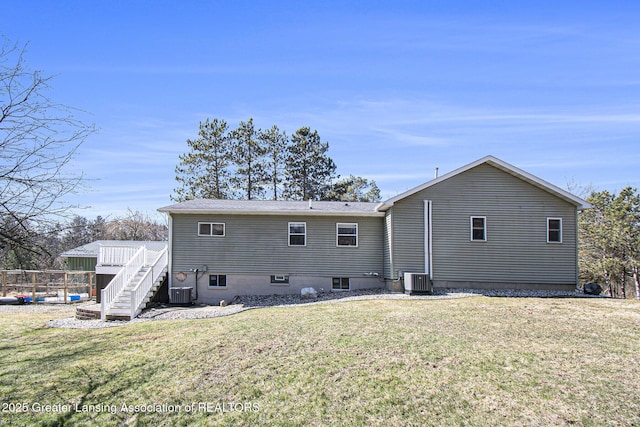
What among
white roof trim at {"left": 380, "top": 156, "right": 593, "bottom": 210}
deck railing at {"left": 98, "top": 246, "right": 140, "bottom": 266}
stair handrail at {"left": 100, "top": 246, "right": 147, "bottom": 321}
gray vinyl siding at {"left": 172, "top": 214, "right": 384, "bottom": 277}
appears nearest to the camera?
stair handrail at {"left": 100, "top": 246, "right": 147, "bottom": 321}

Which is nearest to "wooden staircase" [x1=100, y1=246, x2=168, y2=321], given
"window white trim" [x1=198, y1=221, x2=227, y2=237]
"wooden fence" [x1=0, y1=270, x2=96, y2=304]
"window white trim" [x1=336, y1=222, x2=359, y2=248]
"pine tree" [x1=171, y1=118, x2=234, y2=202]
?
"window white trim" [x1=198, y1=221, x2=227, y2=237]

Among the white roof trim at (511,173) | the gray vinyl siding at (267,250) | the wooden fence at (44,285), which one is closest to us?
the white roof trim at (511,173)

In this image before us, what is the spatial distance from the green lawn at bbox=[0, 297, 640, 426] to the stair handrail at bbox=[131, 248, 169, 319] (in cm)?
323

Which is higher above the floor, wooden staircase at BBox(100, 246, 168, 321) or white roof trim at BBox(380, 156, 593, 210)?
white roof trim at BBox(380, 156, 593, 210)

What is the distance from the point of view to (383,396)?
18.4 feet

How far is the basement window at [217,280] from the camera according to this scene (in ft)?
55.7

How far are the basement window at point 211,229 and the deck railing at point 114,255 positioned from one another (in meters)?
3.20

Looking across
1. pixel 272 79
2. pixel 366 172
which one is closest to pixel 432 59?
pixel 272 79

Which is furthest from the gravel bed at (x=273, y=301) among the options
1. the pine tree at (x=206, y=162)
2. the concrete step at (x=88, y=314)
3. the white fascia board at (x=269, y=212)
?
the pine tree at (x=206, y=162)

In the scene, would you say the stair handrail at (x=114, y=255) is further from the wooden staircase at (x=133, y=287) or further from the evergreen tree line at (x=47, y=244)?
the evergreen tree line at (x=47, y=244)

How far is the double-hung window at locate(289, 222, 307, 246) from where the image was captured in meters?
17.1

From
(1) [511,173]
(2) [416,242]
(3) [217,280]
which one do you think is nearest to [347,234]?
(2) [416,242]

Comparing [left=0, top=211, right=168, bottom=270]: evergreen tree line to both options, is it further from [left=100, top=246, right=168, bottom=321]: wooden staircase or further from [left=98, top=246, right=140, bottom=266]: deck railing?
[left=98, top=246, right=140, bottom=266]: deck railing

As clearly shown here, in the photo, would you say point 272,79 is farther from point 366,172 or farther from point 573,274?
point 366,172
